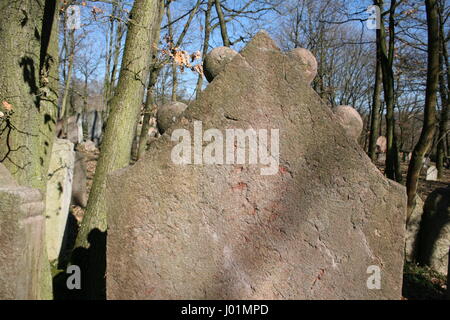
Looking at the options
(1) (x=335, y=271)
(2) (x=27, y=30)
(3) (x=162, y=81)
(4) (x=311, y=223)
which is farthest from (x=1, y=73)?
(3) (x=162, y=81)

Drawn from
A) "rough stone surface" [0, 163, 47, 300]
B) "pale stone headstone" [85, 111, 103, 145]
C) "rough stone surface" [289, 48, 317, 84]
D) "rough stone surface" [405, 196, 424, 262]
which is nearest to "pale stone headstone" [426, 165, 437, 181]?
→ "rough stone surface" [405, 196, 424, 262]

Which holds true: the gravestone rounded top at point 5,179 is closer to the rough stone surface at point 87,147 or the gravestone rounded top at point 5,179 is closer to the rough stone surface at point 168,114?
the rough stone surface at point 168,114

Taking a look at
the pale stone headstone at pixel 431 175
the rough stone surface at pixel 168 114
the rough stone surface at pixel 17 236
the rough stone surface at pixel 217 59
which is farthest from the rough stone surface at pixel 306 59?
the pale stone headstone at pixel 431 175

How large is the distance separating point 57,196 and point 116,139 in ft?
6.58

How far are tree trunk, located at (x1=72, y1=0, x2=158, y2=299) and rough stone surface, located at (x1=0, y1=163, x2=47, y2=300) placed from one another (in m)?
1.62

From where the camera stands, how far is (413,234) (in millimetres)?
6066

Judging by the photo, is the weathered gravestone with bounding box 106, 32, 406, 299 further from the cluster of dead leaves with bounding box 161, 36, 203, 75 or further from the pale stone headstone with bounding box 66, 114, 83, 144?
the pale stone headstone with bounding box 66, 114, 83, 144

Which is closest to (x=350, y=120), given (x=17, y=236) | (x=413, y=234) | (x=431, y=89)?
(x=17, y=236)

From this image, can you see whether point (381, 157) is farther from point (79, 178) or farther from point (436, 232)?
point (79, 178)

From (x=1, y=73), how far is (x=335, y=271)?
2923mm

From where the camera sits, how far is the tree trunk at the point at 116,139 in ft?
12.5

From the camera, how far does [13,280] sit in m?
2.06
